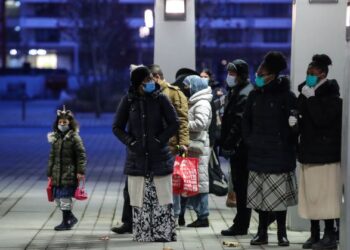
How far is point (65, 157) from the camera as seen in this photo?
1195cm

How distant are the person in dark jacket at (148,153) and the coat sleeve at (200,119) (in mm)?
1256

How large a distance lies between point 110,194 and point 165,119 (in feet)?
19.1

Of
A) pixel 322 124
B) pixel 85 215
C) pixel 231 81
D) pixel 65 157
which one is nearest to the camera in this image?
pixel 322 124

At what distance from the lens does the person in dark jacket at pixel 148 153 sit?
1070cm

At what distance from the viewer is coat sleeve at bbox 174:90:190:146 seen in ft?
37.8

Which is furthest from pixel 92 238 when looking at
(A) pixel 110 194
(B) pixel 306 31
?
(A) pixel 110 194

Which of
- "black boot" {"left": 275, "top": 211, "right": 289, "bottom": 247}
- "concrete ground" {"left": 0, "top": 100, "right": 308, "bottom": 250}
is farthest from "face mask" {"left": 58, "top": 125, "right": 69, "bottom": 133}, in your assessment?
"black boot" {"left": 275, "top": 211, "right": 289, "bottom": 247}

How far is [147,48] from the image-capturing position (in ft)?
249

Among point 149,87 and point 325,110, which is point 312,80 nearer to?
point 325,110

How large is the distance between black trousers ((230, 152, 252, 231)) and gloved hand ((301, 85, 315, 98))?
4.71 feet

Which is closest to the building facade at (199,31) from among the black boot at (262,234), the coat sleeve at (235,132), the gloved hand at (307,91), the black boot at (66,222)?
the black boot at (66,222)

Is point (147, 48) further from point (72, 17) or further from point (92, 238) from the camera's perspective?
point (92, 238)

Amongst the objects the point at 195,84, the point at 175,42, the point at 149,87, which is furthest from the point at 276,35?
the point at 149,87

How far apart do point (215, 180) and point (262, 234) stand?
257 centimetres
